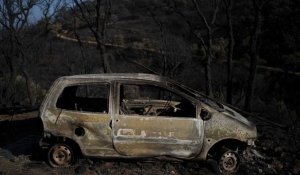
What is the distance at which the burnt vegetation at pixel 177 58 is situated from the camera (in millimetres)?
10773

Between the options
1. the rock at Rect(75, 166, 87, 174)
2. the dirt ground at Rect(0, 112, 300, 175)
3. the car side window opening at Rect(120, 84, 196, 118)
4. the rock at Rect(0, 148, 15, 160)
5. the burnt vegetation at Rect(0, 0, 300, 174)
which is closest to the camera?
the rock at Rect(75, 166, 87, 174)

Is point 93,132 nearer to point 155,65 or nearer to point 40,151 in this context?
point 40,151

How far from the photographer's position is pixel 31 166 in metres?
8.07

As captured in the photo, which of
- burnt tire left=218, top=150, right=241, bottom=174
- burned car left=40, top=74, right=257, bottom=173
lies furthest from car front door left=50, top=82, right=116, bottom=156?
burnt tire left=218, top=150, right=241, bottom=174

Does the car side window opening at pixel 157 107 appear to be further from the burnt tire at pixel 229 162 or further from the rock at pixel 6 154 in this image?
the rock at pixel 6 154

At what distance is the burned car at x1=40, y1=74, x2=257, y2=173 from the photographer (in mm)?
7801

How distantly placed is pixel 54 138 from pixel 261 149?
397 cm

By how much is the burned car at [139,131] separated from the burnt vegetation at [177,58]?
355 mm

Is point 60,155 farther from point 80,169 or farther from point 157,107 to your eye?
point 157,107

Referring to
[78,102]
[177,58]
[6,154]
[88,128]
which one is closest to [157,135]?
[88,128]

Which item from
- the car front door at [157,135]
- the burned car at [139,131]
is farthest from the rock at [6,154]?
the car front door at [157,135]

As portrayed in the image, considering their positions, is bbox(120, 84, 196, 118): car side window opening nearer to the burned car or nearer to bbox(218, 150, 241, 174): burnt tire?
the burned car

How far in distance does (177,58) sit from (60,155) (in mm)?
31379

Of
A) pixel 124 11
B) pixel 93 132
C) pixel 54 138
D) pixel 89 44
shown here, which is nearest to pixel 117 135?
Result: pixel 93 132
